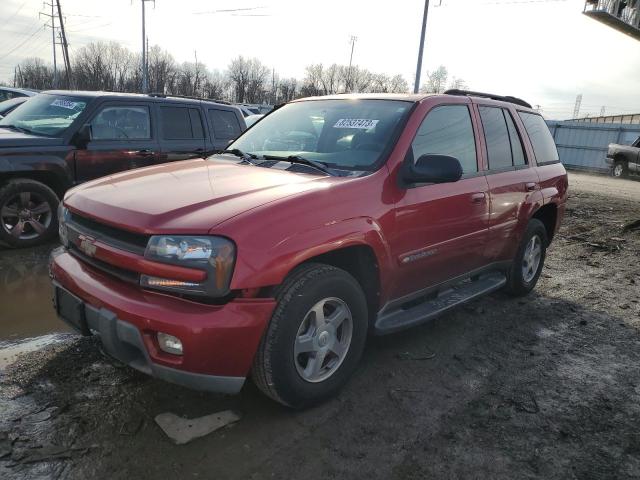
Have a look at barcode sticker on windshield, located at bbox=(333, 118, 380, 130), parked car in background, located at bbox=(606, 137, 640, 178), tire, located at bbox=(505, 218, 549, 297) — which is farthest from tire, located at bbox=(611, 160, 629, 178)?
barcode sticker on windshield, located at bbox=(333, 118, 380, 130)

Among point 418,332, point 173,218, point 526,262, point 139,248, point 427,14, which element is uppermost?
point 427,14

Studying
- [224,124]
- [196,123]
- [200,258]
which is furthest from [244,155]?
[224,124]

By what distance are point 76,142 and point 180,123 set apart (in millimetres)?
1459

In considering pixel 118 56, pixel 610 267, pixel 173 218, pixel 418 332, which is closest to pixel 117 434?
pixel 173 218

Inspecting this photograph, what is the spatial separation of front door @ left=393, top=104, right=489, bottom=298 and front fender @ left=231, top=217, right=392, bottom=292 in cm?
24

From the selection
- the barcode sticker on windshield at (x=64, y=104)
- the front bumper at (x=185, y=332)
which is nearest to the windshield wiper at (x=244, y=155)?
the front bumper at (x=185, y=332)

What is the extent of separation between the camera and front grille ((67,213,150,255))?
243 cm

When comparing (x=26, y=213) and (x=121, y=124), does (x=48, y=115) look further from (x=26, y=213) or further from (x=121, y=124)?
(x=26, y=213)

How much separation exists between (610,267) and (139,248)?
19.7 ft

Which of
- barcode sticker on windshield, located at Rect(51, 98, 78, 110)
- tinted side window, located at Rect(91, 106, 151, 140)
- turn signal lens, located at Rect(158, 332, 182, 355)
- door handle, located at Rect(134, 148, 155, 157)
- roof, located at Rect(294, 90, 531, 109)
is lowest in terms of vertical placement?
turn signal lens, located at Rect(158, 332, 182, 355)

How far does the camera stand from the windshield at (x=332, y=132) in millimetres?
3256

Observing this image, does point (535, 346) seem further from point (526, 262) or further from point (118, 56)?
point (118, 56)

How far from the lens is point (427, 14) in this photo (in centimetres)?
2461

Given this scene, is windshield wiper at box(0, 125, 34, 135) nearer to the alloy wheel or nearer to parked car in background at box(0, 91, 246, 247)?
parked car in background at box(0, 91, 246, 247)
